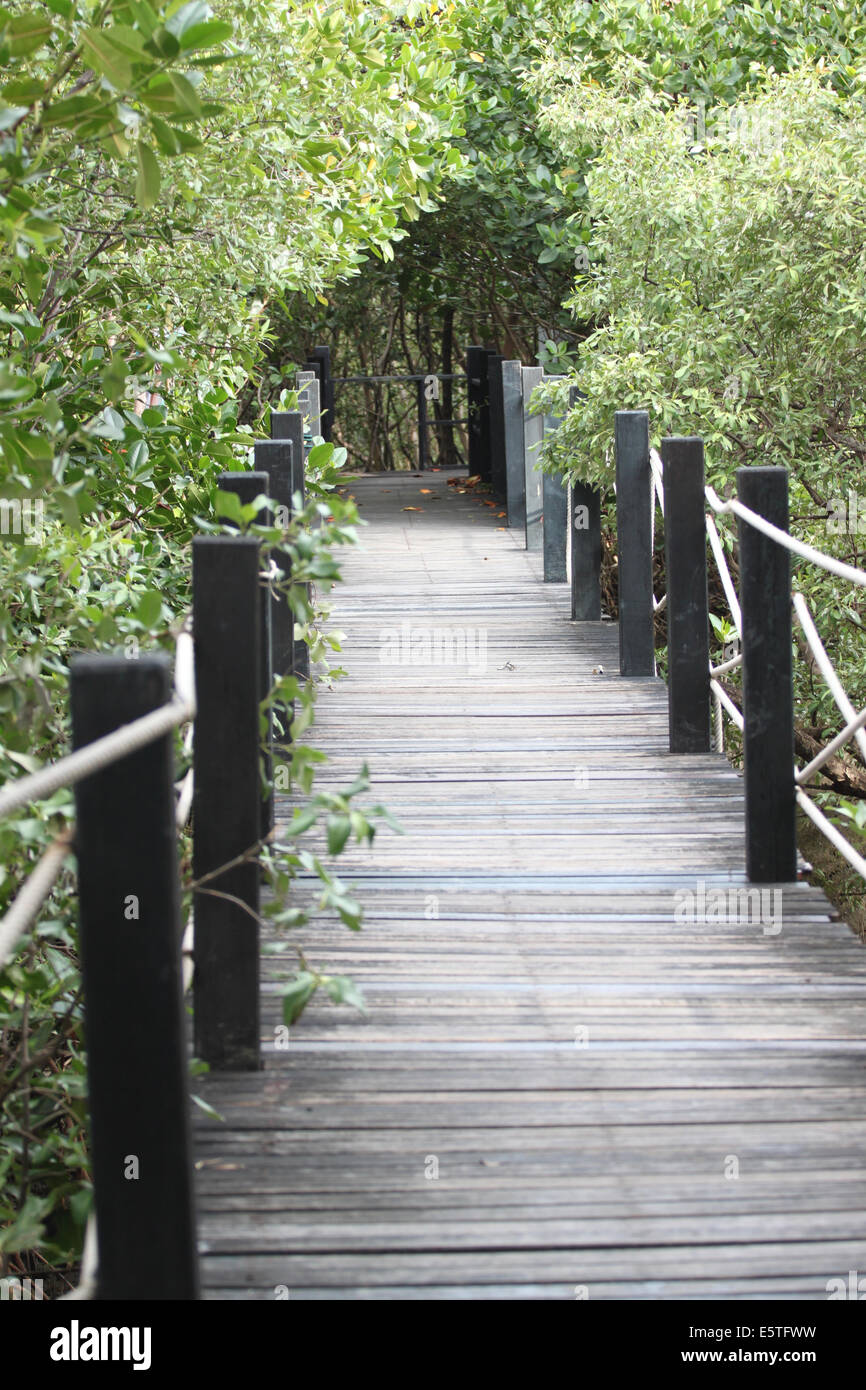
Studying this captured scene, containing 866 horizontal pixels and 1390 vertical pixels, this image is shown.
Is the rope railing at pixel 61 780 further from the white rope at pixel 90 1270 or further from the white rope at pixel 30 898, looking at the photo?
the white rope at pixel 90 1270

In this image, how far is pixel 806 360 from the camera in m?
6.58

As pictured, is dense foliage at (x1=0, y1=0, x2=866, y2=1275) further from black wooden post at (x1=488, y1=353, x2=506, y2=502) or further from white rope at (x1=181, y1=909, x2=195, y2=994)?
black wooden post at (x1=488, y1=353, x2=506, y2=502)

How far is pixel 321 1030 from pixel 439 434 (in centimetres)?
1426

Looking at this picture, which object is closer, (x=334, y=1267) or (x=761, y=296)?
(x=334, y=1267)

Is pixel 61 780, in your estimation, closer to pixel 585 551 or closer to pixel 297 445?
pixel 297 445

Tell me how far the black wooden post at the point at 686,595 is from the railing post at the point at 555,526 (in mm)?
2510

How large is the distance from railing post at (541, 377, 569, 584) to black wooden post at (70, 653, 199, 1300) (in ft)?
17.6

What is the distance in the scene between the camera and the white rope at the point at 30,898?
70.9 inches

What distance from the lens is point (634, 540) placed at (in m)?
5.51

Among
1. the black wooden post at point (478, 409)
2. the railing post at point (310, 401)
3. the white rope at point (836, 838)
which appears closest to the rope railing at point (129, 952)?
the white rope at point (836, 838)

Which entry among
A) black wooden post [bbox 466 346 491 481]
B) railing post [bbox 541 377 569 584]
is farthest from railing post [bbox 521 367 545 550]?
black wooden post [bbox 466 346 491 481]

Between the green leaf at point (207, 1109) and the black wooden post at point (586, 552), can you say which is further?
the black wooden post at point (586, 552)

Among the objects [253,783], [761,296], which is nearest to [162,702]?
[253,783]
